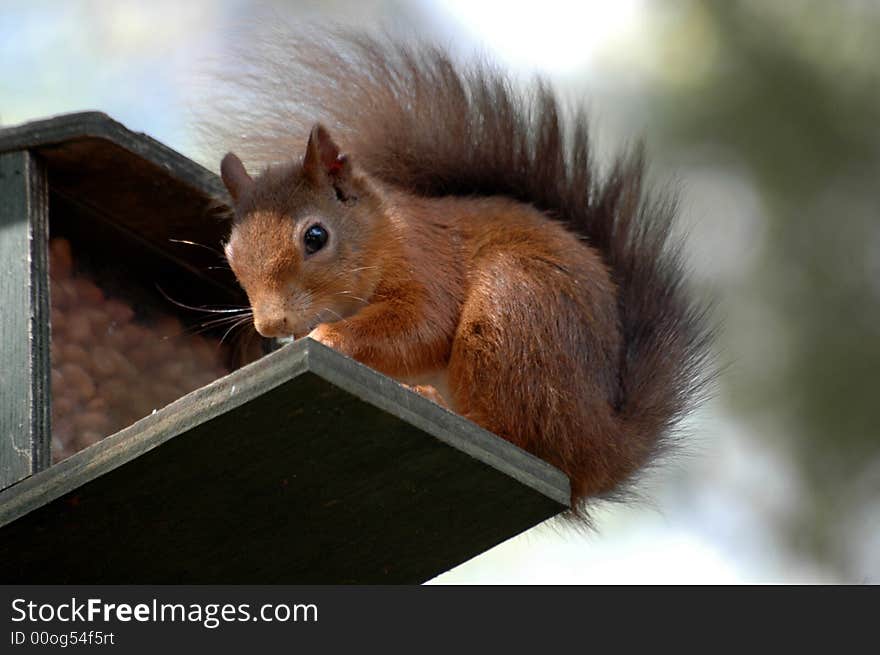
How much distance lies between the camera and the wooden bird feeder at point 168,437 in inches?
84.0

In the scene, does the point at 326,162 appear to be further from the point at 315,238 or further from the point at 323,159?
the point at 315,238

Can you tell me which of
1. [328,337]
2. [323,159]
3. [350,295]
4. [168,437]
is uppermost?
[323,159]

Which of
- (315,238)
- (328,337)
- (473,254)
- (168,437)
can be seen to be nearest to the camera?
(168,437)

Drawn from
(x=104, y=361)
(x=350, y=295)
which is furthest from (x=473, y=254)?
(x=104, y=361)

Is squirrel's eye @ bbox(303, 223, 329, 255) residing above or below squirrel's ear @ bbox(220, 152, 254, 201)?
below

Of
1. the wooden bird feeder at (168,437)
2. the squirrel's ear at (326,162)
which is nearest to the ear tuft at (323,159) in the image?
the squirrel's ear at (326,162)

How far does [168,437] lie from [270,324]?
1.34ft

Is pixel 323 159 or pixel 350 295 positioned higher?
pixel 323 159

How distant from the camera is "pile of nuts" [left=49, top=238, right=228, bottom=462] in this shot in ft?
8.71

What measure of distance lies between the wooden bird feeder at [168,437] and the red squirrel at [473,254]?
202 millimetres

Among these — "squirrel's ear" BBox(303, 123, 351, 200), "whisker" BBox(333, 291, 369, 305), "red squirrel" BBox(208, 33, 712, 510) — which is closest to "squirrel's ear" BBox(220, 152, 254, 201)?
"red squirrel" BBox(208, 33, 712, 510)

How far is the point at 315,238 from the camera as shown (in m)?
2.63

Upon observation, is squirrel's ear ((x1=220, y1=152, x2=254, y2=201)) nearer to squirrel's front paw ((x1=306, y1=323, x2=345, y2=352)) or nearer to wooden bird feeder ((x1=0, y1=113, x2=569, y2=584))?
wooden bird feeder ((x1=0, y1=113, x2=569, y2=584))

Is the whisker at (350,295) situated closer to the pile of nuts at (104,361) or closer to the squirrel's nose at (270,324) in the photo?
the squirrel's nose at (270,324)
